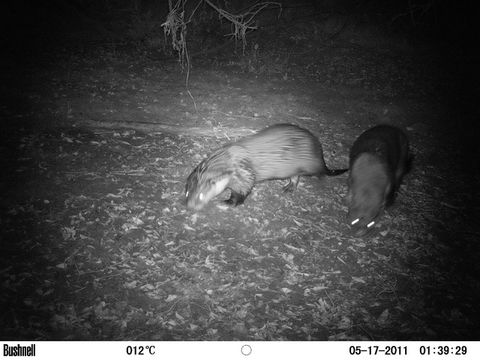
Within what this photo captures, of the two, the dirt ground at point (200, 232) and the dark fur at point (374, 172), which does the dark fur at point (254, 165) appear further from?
the dark fur at point (374, 172)

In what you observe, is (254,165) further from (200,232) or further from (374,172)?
(374,172)

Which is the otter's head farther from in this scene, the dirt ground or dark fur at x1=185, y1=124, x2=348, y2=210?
the dirt ground

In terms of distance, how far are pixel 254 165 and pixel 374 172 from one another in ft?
5.83

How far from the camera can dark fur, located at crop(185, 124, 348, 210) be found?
473cm

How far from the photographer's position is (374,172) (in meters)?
4.88

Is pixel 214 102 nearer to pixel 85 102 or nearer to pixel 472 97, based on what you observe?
pixel 85 102

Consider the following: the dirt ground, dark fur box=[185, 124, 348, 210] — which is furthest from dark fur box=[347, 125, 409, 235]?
dark fur box=[185, 124, 348, 210]

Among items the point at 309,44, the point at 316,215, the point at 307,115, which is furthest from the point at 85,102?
the point at 309,44

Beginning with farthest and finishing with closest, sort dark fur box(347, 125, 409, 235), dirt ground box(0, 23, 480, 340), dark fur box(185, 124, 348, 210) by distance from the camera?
dark fur box(185, 124, 348, 210), dark fur box(347, 125, 409, 235), dirt ground box(0, 23, 480, 340)

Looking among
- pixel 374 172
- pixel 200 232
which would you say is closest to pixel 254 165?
pixel 200 232

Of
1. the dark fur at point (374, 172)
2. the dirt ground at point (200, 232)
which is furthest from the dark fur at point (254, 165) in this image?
the dark fur at point (374, 172)

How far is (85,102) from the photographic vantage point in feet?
24.3

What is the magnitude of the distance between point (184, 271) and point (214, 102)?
5.03 m

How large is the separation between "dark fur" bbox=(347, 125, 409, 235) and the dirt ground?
456mm
